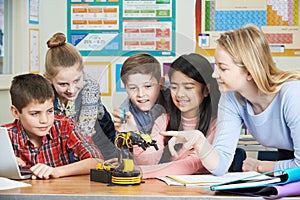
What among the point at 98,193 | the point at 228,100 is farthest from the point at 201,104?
the point at 98,193

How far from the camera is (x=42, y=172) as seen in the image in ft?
8.13

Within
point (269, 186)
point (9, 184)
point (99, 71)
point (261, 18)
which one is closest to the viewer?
point (269, 186)

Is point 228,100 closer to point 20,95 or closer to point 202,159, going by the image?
point 202,159

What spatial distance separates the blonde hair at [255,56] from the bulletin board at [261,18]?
273cm

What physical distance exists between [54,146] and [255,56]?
90 cm

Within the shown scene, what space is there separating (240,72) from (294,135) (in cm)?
31

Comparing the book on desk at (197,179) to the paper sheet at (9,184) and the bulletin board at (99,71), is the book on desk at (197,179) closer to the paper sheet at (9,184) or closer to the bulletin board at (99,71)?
the bulletin board at (99,71)

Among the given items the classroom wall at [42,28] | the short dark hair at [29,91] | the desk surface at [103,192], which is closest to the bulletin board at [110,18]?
the classroom wall at [42,28]

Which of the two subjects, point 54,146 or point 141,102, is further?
point 54,146

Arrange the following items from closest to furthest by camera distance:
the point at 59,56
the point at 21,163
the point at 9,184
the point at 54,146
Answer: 1. the point at 9,184
2. the point at 21,163
3. the point at 54,146
4. the point at 59,56

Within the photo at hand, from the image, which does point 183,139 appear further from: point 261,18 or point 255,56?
point 261,18

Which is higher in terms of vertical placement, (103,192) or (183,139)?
(183,139)

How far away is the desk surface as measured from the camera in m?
2.08

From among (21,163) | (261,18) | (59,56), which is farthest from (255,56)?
(261,18)
